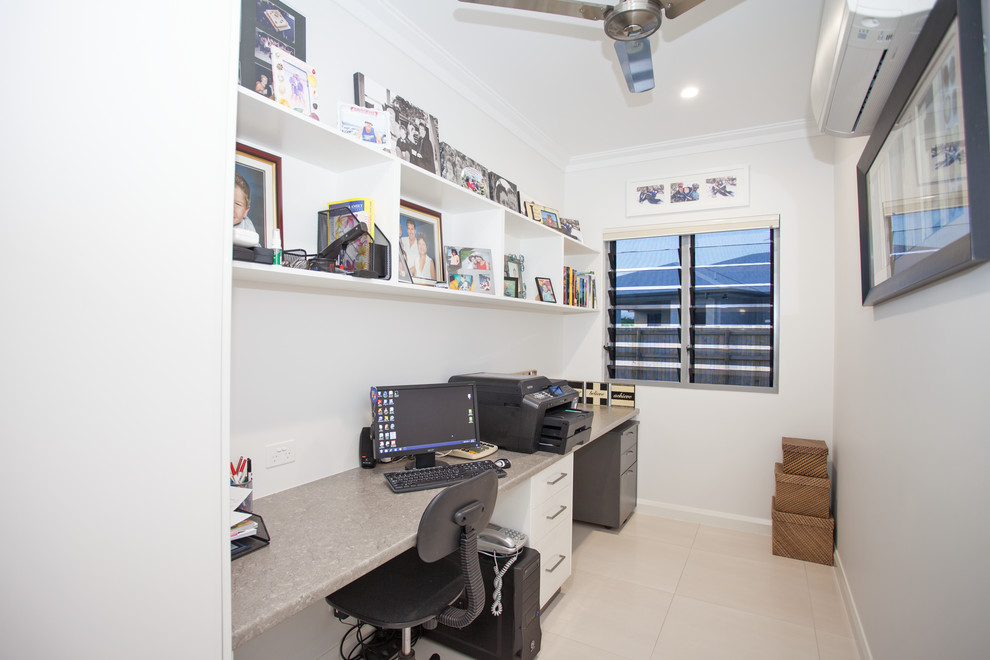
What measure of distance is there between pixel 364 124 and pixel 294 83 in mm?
249

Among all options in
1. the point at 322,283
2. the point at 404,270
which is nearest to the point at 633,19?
the point at 404,270

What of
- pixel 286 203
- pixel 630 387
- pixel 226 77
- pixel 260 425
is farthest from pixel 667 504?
pixel 226 77

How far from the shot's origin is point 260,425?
5.31 ft

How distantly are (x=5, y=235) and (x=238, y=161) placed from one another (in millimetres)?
983

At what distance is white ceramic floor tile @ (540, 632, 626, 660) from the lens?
6.51 feet

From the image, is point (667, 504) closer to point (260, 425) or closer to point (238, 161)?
point (260, 425)

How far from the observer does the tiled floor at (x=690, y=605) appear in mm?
2047

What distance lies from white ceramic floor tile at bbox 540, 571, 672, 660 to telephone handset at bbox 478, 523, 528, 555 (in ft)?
1.83

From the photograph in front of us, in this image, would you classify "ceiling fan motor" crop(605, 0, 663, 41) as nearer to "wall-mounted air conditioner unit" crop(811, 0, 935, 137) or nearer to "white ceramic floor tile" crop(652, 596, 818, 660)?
"wall-mounted air conditioner unit" crop(811, 0, 935, 137)

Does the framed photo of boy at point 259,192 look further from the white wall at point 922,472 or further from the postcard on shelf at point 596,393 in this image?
the postcard on shelf at point 596,393

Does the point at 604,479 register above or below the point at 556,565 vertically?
above

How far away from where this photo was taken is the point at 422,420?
6.34 ft

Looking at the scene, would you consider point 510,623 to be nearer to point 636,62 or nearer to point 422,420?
point 422,420

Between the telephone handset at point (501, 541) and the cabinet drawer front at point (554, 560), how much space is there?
0.19 meters
